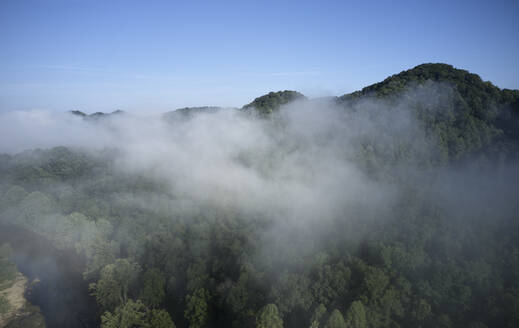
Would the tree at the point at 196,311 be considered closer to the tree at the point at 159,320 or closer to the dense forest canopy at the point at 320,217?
the dense forest canopy at the point at 320,217

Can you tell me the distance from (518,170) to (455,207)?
41.0 ft

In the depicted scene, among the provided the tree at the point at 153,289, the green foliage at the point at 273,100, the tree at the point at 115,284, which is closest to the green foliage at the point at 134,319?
the tree at the point at 153,289

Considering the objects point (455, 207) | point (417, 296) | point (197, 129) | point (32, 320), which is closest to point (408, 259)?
point (417, 296)

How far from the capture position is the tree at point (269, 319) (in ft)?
73.2

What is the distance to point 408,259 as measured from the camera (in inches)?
1156

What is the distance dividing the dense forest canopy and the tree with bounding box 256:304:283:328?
201mm

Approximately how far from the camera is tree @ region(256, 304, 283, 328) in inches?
878

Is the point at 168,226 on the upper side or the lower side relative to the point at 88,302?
upper

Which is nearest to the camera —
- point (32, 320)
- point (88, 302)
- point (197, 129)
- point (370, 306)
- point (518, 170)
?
point (370, 306)

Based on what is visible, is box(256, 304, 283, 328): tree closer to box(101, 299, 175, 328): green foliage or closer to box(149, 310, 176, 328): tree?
box(149, 310, 176, 328): tree

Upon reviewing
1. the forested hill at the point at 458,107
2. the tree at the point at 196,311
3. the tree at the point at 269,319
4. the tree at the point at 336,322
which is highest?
the forested hill at the point at 458,107

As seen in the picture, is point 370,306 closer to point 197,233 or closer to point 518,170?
point 197,233

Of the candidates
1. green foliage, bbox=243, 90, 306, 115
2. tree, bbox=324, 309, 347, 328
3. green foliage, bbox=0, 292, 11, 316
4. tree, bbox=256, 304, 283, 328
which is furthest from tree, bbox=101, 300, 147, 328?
green foliage, bbox=243, 90, 306, 115

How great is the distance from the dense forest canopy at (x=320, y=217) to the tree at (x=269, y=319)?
20 centimetres
